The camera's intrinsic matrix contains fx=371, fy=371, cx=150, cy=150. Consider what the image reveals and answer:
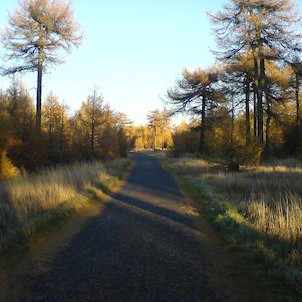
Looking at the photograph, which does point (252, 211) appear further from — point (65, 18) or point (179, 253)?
point (65, 18)

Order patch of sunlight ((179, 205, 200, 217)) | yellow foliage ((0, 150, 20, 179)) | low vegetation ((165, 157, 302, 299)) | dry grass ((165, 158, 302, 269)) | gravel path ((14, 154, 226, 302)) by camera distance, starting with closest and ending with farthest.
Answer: gravel path ((14, 154, 226, 302)) < low vegetation ((165, 157, 302, 299)) < dry grass ((165, 158, 302, 269)) < patch of sunlight ((179, 205, 200, 217)) < yellow foliage ((0, 150, 20, 179))

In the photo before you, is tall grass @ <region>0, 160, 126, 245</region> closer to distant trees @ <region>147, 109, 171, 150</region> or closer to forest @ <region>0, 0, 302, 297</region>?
forest @ <region>0, 0, 302, 297</region>

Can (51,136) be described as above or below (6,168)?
above

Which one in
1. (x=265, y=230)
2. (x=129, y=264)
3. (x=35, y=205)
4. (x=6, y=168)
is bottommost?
(x=129, y=264)

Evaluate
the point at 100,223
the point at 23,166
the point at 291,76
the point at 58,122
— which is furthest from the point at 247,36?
the point at 100,223

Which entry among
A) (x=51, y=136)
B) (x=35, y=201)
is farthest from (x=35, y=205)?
(x=51, y=136)

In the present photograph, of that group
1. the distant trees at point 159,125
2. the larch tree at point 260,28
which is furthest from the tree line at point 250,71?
the distant trees at point 159,125

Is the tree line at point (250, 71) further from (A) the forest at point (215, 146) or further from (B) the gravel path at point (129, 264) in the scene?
(B) the gravel path at point (129, 264)

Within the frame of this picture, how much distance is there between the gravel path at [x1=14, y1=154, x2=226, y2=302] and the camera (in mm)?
4617

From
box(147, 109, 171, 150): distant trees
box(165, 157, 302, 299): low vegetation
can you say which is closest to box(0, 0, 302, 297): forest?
box(165, 157, 302, 299): low vegetation

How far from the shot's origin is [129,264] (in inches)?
226

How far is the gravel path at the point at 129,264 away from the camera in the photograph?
15.1ft

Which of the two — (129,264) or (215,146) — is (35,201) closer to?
(129,264)

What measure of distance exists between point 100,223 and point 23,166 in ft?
35.3
